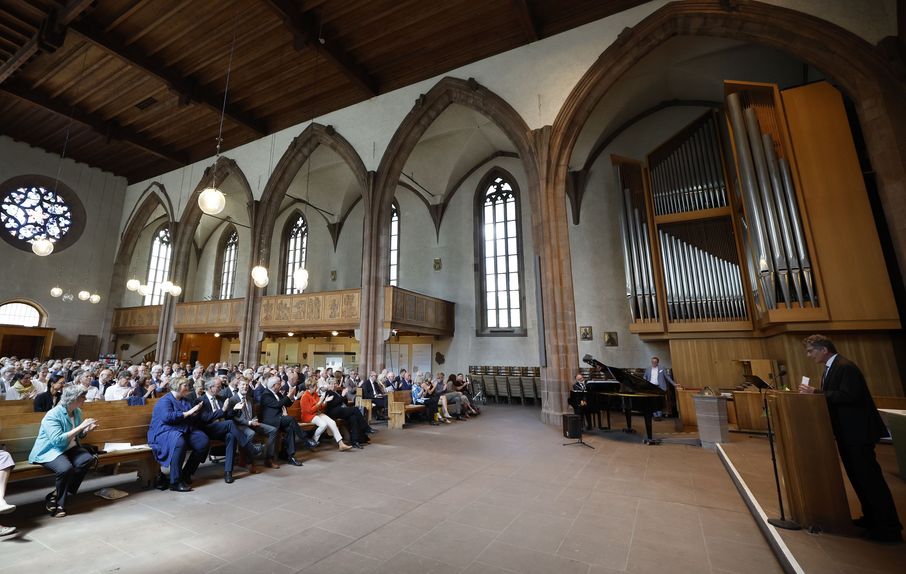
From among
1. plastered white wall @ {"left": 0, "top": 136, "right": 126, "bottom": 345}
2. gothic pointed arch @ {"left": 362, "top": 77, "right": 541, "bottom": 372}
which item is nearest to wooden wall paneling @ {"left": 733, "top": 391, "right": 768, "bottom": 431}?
gothic pointed arch @ {"left": 362, "top": 77, "right": 541, "bottom": 372}

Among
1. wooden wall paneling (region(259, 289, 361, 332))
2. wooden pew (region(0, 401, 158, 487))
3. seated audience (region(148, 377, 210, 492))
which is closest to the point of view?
wooden pew (region(0, 401, 158, 487))

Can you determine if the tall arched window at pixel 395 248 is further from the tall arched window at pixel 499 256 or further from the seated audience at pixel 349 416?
the seated audience at pixel 349 416

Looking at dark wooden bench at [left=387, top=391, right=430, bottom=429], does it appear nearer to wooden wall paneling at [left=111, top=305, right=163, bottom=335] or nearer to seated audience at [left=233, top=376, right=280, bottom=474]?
seated audience at [left=233, top=376, right=280, bottom=474]

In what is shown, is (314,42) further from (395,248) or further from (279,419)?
(279,419)

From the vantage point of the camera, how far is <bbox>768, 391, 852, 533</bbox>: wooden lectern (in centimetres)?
253

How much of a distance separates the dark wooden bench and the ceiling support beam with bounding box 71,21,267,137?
986 centimetres

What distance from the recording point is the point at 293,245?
17266mm

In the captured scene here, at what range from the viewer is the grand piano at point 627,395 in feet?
18.1

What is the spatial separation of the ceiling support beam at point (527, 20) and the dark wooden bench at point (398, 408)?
324 inches

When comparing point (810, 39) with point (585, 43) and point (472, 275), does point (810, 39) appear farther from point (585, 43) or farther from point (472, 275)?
point (472, 275)

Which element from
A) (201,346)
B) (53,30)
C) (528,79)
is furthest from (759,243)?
(201,346)

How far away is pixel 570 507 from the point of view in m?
3.28

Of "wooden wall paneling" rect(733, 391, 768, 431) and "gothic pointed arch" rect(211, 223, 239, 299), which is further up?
"gothic pointed arch" rect(211, 223, 239, 299)

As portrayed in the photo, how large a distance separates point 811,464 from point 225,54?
12.8 m
